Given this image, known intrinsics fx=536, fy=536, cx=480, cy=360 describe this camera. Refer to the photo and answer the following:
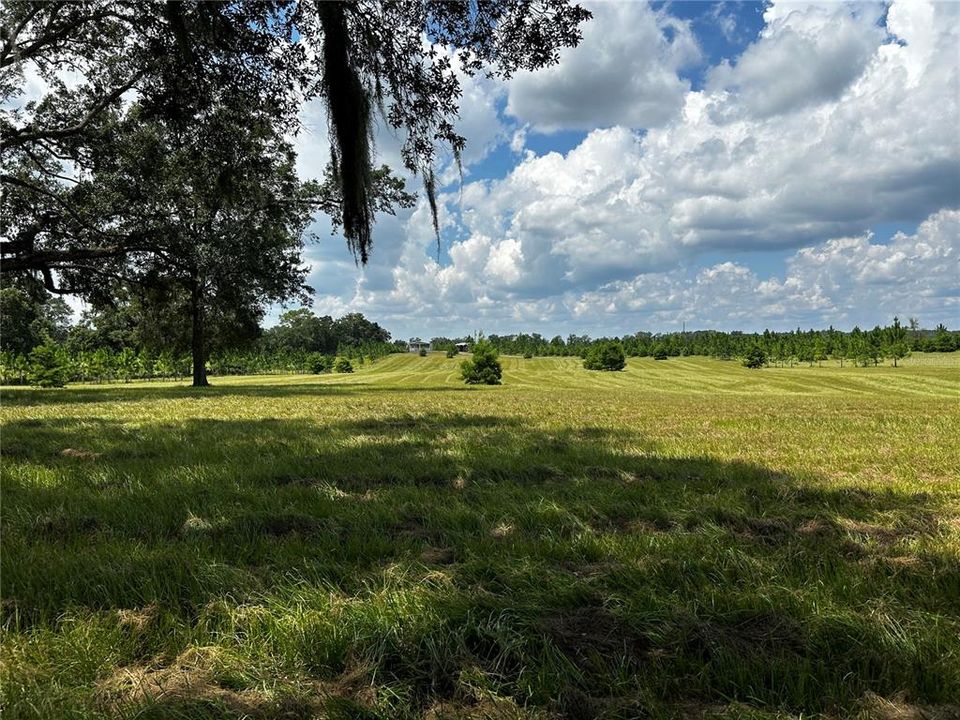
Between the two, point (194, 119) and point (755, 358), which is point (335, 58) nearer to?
point (194, 119)

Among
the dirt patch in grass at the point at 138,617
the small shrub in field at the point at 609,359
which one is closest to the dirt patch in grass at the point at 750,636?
the dirt patch in grass at the point at 138,617

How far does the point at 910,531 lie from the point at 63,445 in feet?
36.7

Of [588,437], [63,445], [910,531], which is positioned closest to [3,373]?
[63,445]

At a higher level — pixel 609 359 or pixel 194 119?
pixel 194 119

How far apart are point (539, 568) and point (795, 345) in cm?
11927

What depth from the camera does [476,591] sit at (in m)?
3.24

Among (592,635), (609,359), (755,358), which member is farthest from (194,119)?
(755,358)

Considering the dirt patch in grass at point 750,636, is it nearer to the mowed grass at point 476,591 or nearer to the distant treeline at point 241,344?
the mowed grass at point 476,591

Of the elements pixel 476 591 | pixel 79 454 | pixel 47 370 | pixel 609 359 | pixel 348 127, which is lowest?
pixel 47 370

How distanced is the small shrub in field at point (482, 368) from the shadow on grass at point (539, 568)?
1726 inches

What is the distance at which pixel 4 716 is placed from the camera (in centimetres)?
223

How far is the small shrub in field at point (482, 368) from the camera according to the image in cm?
5100

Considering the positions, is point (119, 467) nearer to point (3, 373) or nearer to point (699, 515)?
point (699, 515)

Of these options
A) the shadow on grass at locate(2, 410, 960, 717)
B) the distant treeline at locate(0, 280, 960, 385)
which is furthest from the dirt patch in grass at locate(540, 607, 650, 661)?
the distant treeline at locate(0, 280, 960, 385)
